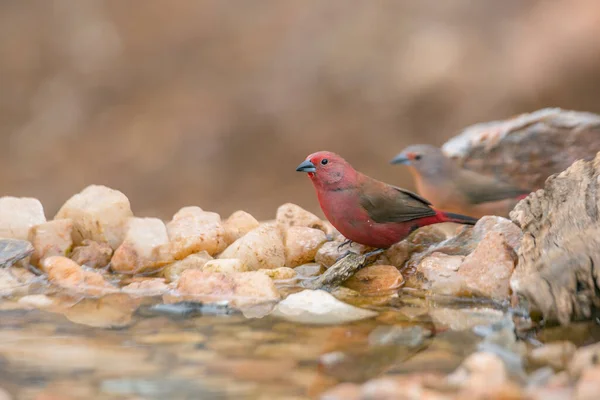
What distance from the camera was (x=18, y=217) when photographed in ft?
9.89

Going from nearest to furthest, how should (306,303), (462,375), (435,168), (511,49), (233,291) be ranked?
1. (462,375)
2. (306,303)
3. (233,291)
4. (435,168)
5. (511,49)

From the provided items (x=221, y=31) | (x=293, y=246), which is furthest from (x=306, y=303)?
(x=221, y=31)

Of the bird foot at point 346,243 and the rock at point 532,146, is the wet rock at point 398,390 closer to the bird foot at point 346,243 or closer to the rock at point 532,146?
the bird foot at point 346,243

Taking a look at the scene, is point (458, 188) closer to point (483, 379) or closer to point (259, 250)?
point (259, 250)

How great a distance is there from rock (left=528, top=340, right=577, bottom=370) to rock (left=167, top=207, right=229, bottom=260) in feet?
4.78

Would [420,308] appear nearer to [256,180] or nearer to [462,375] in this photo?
[462,375]

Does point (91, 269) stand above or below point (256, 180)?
below

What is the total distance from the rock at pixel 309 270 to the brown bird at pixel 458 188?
5.70ft

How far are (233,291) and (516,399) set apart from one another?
45.8 inches

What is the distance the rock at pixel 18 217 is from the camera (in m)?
2.98

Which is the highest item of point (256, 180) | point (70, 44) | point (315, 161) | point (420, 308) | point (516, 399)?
point (70, 44)

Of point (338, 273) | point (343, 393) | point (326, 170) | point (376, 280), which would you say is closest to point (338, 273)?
point (338, 273)

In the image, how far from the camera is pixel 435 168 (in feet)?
15.1

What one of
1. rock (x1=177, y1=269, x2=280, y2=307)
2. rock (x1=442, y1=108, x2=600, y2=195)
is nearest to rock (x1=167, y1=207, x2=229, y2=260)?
rock (x1=177, y1=269, x2=280, y2=307)
